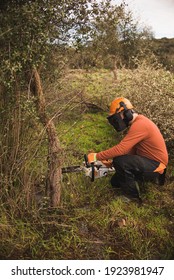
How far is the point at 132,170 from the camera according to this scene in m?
4.62

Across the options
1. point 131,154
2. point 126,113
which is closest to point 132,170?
point 131,154

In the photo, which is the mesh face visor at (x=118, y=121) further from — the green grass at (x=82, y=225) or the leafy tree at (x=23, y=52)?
the leafy tree at (x=23, y=52)

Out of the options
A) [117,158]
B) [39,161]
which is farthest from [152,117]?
[39,161]

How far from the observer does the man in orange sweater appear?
4.39 meters

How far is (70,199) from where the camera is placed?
4551 millimetres

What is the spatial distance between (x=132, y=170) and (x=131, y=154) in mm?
279

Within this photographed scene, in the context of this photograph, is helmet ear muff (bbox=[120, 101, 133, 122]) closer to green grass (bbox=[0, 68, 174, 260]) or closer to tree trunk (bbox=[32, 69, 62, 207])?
green grass (bbox=[0, 68, 174, 260])

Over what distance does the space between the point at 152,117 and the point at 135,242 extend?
3.21 metres

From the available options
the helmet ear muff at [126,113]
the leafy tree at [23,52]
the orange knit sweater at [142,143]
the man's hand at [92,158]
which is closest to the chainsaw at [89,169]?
the man's hand at [92,158]

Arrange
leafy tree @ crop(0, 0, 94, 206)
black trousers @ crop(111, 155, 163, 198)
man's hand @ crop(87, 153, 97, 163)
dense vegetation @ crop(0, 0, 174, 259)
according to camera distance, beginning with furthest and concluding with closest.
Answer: black trousers @ crop(111, 155, 163, 198) < man's hand @ crop(87, 153, 97, 163) < dense vegetation @ crop(0, 0, 174, 259) < leafy tree @ crop(0, 0, 94, 206)

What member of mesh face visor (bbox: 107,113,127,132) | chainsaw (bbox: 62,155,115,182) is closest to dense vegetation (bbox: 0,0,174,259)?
chainsaw (bbox: 62,155,115,182)

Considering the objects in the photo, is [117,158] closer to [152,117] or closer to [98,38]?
[98,38]

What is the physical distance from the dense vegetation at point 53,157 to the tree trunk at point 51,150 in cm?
1

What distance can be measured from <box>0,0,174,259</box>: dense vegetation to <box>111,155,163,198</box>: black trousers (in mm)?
213
